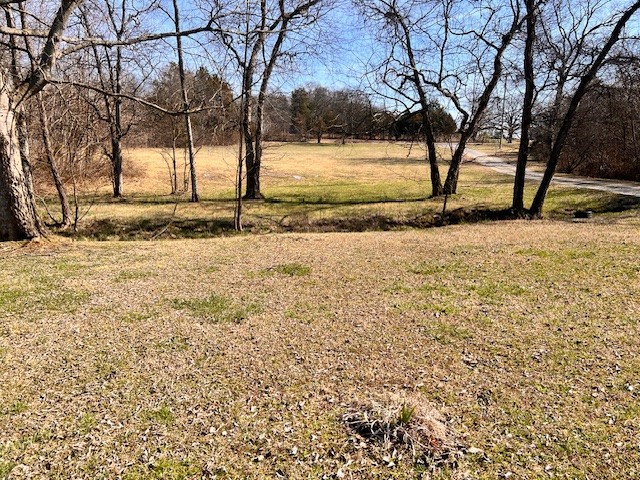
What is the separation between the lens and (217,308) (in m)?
5.30

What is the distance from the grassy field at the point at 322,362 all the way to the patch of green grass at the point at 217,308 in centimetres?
3

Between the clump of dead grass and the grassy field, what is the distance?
0.5 inches

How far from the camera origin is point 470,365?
3891 mm

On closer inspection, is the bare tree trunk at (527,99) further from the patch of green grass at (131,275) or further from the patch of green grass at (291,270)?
the patch of green grass at (131,275)

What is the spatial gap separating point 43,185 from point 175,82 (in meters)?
7.20

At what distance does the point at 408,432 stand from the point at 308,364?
1.27 meters

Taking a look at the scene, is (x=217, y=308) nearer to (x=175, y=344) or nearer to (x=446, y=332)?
(x=175, y=344)

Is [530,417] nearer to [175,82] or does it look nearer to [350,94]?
[350,94]

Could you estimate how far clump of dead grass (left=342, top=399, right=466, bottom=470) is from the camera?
2760mm

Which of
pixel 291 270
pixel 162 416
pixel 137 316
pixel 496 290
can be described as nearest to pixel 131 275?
pixel 137 316

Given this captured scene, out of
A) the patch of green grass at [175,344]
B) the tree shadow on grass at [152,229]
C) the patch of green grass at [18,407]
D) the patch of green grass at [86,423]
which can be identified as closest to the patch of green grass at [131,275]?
the patch of green grass at [175,344]

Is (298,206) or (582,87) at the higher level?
(582,87)

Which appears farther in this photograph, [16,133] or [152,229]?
[152,229]

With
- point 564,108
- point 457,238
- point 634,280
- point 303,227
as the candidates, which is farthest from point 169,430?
point 564,108
